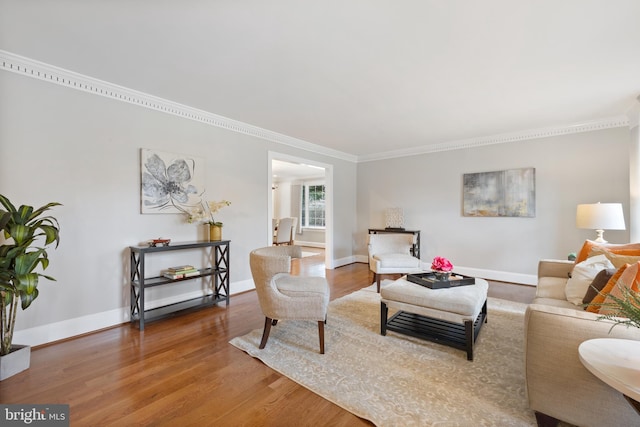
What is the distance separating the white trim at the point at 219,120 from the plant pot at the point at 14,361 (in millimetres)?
2272

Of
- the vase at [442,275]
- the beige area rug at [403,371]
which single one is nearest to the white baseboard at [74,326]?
the beige area rug at [403,371]

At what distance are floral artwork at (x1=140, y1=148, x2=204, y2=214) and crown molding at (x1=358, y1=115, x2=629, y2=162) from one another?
3.88m

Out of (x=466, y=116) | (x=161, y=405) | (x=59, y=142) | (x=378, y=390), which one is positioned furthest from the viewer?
(x=466, y=116)

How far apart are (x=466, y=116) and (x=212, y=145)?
346 cm

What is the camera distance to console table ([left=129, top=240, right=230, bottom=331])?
9.29 ft

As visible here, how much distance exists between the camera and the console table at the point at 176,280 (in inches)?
111

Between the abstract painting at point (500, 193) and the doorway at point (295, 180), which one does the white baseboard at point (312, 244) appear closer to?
the doorway at point (295, 180)

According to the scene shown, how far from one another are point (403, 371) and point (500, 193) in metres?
3.82

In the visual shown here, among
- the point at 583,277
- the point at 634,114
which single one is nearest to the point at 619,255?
the point at 583,277

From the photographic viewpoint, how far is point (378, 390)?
1850 millimetres

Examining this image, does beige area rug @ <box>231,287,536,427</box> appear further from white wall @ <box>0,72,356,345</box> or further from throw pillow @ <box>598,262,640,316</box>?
white wall @ <box>0,72,356,345</box>

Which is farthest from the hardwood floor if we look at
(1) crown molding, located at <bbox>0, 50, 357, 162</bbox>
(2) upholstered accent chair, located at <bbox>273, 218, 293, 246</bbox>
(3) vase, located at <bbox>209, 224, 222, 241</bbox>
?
(2) upholstered accent chair, located at <bbox>273, 218, 293, 246</bbox>

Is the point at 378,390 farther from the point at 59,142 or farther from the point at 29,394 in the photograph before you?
the point at 59,142

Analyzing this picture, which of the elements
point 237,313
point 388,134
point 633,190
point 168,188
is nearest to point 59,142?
point 168,188
